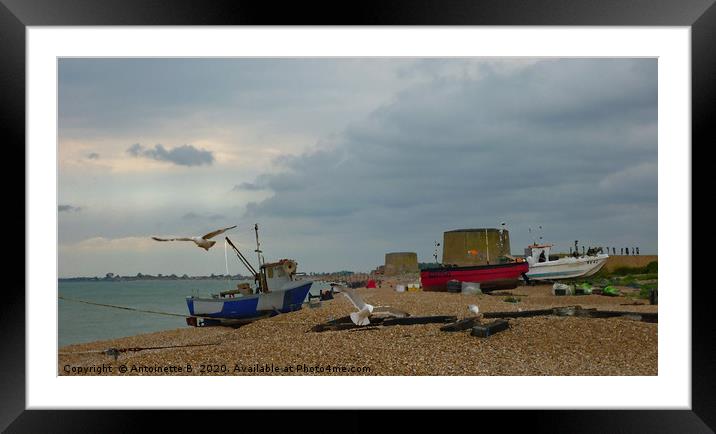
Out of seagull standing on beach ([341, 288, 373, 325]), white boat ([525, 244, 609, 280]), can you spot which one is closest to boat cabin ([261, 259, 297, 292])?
seagull standing on beach ([341, 288, 373, 325])

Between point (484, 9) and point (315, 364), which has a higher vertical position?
point (484, 9)

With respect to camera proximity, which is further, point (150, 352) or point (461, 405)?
point (150, 352)

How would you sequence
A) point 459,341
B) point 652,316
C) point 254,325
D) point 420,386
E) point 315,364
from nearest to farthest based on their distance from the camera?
point 420,386 < point 315,364 < point 459,341 < point 652,316 < point 254,325

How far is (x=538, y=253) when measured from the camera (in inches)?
504

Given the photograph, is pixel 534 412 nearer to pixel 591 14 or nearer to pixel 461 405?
pixel 461 405

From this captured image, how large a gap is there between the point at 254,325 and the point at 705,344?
17.9ft

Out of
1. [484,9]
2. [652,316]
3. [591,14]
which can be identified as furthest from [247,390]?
[652,316]

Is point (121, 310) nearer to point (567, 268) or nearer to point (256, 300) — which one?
point (256, 300)

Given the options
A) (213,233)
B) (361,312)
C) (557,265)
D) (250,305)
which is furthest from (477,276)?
(213,233)

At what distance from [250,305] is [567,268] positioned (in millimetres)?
7859

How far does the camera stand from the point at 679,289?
446 cm

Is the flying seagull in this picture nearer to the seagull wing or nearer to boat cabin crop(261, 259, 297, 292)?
the seagull wing

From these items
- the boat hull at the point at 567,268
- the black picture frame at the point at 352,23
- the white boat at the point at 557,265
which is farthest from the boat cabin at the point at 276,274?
the boat hull at the point at 567,268

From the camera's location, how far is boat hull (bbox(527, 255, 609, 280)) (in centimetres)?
1258
